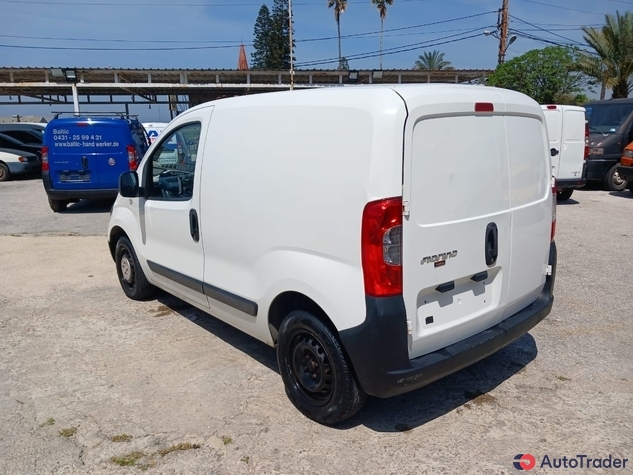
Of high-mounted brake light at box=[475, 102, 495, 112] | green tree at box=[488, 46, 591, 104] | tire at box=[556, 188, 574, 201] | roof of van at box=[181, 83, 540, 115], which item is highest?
green tree at box=[488, 46, 591, 104]

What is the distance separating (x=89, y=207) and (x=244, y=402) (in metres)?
9.79

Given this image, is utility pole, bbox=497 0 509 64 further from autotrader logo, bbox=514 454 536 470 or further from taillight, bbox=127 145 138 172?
autotrader logo, bbox=514 454 536 470

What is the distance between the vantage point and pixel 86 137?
398 inches

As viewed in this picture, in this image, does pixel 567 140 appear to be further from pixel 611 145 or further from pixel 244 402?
pixel 244 402

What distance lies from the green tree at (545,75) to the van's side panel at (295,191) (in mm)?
16129

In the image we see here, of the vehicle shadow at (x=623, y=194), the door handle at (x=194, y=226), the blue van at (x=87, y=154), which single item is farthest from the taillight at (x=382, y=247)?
the vehicle shadow at (x=623, y=194)

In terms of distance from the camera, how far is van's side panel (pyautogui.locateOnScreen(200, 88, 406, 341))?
273 centimetres

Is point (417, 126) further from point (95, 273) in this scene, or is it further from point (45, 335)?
point (95, 273)

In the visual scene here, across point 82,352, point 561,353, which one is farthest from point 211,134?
point 561,353

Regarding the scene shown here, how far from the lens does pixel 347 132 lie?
9.29 feet

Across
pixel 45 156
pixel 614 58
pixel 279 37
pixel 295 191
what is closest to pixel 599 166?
pixel 295 191

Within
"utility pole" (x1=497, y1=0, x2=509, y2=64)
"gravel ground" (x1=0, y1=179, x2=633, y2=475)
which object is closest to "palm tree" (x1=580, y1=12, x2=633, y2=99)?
"utility pole" (x1=497, y1=0, x2=509, y2=64)

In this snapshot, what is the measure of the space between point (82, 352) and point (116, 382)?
28.2 inches

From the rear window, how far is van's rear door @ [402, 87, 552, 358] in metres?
8.54
